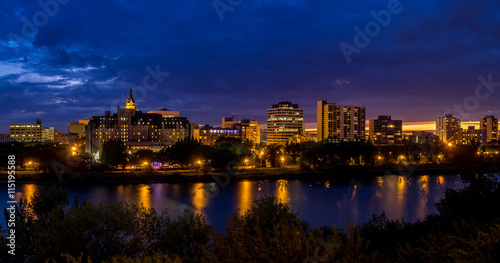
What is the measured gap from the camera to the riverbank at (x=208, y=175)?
25169 millimetres

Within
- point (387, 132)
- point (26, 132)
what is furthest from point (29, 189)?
point (387, 132)

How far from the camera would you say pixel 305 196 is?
794 inches

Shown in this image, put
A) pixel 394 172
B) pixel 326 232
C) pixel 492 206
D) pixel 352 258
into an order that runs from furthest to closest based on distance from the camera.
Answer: pixel 394 172 → pixel 326 232 → pixel 492 206 → pixel 352 258

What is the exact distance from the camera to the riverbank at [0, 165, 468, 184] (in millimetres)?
25169

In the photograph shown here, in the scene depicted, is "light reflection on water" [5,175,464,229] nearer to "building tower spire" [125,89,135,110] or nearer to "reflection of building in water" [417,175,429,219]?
"reflection of building in water" [417,175,429,219]

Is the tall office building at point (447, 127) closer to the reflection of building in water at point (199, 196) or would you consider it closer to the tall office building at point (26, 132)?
the reflection of building in water at point (199, 196)

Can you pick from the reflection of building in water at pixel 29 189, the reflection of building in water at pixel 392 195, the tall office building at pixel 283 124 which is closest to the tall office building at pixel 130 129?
the tall office building at pixel 283 124

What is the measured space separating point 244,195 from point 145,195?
18.4 feet

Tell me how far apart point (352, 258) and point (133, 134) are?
5662cm

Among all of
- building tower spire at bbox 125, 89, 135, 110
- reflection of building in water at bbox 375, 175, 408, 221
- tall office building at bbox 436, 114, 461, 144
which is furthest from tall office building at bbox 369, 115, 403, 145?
reflection of building in water at bbox 375, 175, 408, 221

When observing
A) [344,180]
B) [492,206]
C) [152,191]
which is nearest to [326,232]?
[492,206]

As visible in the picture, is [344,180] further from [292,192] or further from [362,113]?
[362,113]

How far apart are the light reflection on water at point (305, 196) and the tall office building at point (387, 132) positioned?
5242 cm

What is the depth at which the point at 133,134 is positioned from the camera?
57.2 metres
